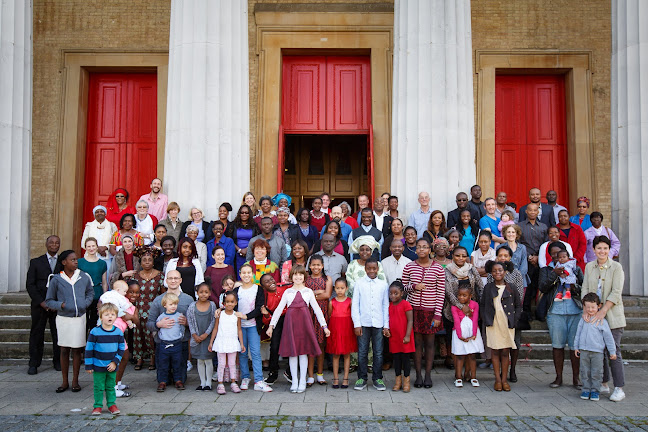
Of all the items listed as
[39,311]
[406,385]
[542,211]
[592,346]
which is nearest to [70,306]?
[39,311]

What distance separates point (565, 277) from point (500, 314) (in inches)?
37.2

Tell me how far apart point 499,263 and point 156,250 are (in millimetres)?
4494

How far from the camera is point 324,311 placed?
7.37m

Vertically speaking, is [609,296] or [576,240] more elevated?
[576,240]

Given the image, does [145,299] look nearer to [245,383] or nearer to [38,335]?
[38,335]

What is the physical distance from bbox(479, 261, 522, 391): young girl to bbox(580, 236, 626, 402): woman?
85 centimetres

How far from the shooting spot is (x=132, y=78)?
45.9 feet

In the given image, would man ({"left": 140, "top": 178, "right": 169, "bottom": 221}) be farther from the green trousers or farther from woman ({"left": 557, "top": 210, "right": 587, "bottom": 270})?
woman ({"left": 557, "top": 210, "right": 587, "bottom": 270})

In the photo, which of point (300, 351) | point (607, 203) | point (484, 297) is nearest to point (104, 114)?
point (300, 351)

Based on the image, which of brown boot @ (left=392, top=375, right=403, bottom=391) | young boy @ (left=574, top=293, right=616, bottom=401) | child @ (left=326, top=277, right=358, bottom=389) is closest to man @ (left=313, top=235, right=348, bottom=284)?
child @ (left=326, top=277, right=358, bottom=389)

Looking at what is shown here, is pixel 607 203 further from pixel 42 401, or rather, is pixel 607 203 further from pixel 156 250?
pixel 42 401

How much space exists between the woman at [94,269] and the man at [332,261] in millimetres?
2932

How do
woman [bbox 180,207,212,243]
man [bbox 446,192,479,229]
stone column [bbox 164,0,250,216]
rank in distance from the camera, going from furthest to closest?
1. stone column [bbox 164,0,250,216]
2. man [bbox 446,192,479,229]
3. woman [bbox 180,207,212,243]

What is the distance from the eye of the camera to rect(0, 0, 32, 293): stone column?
10.4 m
